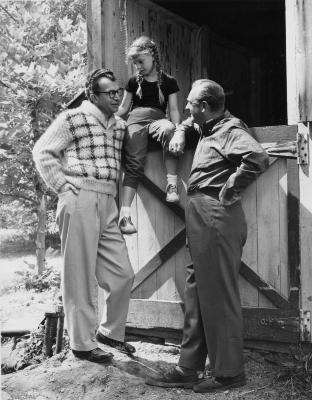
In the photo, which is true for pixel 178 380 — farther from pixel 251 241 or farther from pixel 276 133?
pixel 276 133

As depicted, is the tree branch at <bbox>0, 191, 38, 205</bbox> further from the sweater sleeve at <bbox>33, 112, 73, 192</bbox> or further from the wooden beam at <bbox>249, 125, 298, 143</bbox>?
the wooden beam at <bbox>249, 125, 298, 143</bbox>

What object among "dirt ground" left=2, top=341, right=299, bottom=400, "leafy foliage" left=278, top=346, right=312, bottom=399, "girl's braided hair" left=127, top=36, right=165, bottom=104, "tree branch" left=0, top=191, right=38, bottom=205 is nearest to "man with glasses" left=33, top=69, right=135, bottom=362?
"dirt ground" left=2, top=341, right=299, bottom=400

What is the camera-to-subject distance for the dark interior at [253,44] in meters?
7.66

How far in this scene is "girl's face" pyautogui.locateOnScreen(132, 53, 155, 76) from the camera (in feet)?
17.7

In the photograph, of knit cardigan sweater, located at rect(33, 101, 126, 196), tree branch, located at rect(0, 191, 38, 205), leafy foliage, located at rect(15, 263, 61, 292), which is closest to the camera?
knit cardigan sweater, located at rect(33, 101, 126, 196)

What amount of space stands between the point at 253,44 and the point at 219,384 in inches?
241

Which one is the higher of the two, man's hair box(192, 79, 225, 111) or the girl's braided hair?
the girl's braided hair

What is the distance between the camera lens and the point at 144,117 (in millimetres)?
5492

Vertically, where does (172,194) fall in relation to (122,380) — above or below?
above

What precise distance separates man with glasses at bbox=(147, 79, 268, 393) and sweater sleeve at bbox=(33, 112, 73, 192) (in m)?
1.06

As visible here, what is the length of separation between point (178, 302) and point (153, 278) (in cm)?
34

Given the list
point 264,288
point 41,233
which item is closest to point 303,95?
point 264,288

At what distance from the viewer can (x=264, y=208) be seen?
5215mm

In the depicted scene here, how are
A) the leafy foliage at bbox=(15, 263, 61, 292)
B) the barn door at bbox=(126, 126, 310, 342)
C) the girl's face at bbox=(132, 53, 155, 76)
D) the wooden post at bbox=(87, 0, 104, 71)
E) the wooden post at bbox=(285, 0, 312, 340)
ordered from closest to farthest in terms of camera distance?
1. the wooden post at bbox=(285, 0, 312, 340)
2. the barn door at bbox=(126, 126, 310, 342)
3. the girl's face at bbox=(132, 53, 155, 76)
4. the wooden post at bbox=(87, 0, 104, 71)
5. the leafy foliage at bbox=(15, 263, 61, 292)
